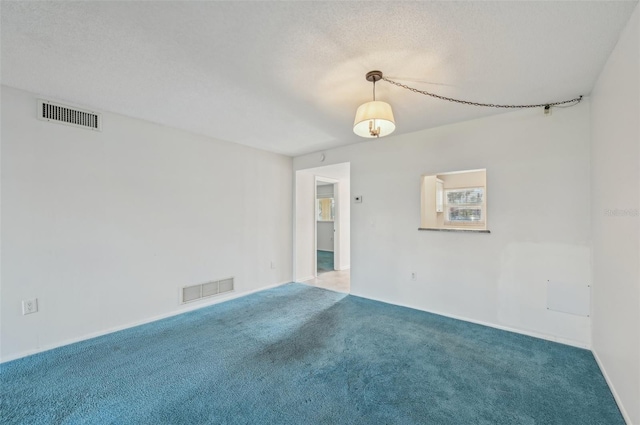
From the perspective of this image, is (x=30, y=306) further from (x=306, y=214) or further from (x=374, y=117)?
(x=306, y=214)

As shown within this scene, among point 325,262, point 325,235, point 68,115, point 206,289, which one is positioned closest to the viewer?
point 68,115

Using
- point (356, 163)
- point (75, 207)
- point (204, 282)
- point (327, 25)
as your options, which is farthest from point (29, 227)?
point (356, 163)

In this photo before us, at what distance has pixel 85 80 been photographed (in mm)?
2291

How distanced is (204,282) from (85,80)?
2.67 metres

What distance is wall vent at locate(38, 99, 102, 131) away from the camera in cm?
258

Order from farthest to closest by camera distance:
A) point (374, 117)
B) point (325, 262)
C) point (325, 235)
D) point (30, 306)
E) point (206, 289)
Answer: point (325, 235)
point (325, 262)
point (206, 289)
point (30, 306)
point (374, 117)

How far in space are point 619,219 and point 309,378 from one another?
2.48 meters

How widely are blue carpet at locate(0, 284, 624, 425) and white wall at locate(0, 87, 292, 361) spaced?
34 cm

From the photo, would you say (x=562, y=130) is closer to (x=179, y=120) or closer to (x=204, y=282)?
(x=179, y=120)

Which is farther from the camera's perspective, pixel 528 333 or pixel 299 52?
pixel 528 333

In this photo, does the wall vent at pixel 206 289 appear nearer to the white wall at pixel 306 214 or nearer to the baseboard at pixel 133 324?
the baseboard at pixel 133 324

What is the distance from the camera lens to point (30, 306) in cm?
250

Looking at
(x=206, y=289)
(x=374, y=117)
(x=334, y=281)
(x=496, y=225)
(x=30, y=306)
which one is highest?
(x=374, y=117)

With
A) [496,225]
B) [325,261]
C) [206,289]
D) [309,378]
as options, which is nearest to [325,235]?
[325,261]
